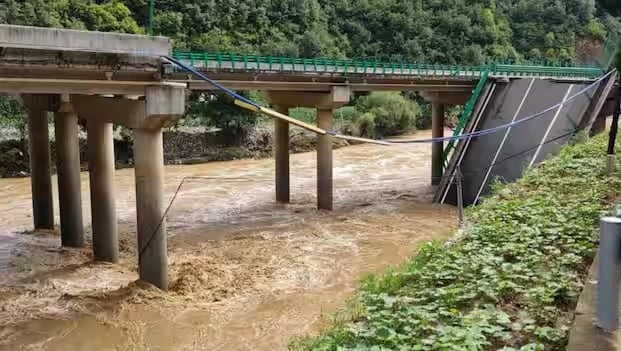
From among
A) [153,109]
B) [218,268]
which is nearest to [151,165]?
[153,109]

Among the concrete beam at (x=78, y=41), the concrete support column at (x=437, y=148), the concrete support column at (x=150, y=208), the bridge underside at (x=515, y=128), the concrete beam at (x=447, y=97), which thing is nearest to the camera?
the concrete beam at (x=78, y=41)

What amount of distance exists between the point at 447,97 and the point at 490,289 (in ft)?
82.5

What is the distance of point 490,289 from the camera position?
5750 mm

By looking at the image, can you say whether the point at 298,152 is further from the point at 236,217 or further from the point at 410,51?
the point at 410,51

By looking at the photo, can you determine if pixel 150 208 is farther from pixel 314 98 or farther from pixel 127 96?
pixel 314 98

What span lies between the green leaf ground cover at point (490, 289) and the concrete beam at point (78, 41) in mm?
7515

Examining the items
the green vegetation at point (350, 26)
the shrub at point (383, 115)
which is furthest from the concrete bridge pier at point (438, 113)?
the shrub at point (383, 115)

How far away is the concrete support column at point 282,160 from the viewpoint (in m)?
25.1

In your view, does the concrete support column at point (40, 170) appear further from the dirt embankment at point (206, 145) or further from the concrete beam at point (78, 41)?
the dirt embankment at point (206, 145)

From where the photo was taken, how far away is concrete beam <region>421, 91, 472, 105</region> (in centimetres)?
2959

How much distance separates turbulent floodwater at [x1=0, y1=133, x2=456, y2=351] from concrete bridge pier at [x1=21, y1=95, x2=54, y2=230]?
0.66 meters

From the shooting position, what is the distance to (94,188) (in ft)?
51.2

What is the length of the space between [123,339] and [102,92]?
517 cm

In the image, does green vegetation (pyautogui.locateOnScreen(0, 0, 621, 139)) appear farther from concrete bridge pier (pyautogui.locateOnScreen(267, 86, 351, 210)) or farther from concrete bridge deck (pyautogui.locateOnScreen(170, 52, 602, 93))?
concrete bridge pier (pyautogui.locateOnScreen(267, 86, 351, 210))
